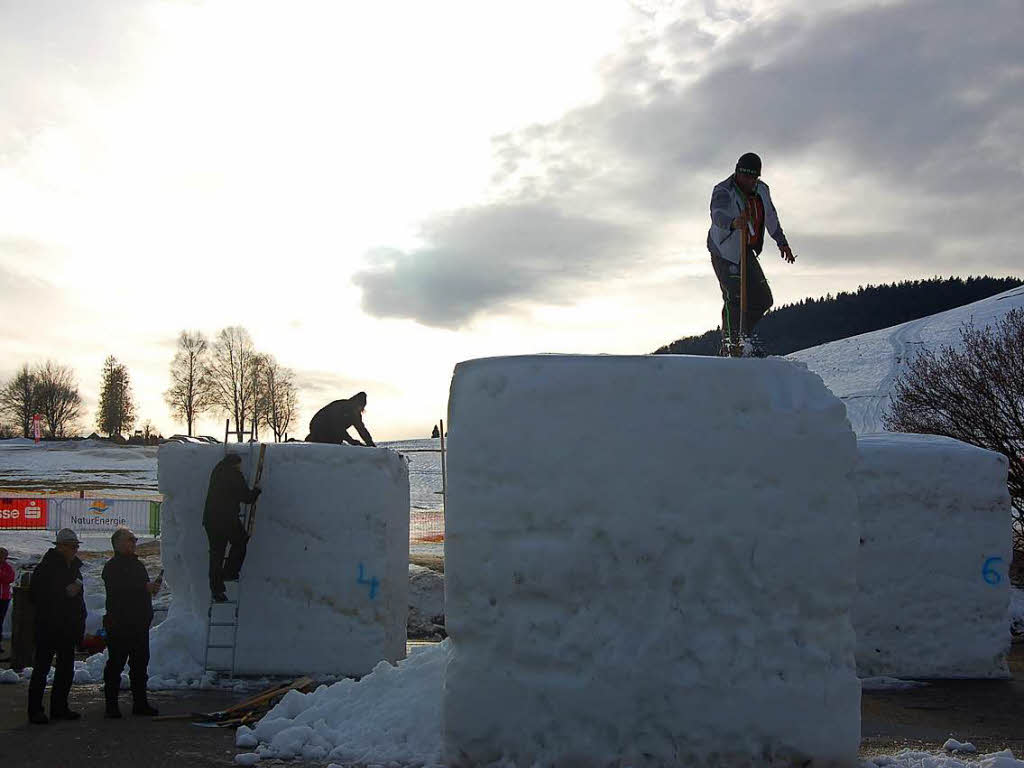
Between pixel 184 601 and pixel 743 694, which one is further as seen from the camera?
pixel 184 601

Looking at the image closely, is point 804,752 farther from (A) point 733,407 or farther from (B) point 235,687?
(B) point 235,687

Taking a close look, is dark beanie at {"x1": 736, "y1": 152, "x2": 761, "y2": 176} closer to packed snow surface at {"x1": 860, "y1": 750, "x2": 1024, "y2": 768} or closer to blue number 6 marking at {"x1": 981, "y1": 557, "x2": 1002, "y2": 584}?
packed snow surface at {"x1": 860, "y1": 750, "x2": 1024, "y2": 768}

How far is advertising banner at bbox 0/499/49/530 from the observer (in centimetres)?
2280

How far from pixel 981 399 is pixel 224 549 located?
654 inches

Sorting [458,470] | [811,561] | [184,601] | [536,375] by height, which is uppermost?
[536,375]

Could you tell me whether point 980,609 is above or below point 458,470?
Result: below

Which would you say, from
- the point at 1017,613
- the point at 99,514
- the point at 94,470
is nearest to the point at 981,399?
the point at 1017,613

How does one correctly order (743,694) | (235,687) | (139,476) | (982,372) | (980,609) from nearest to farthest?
(743,694) → (235,687) → (980,609) → (982,372) → (139,476)

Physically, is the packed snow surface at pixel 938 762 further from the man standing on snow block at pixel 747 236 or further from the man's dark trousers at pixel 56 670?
the man's dark trousers at pixel 56 670

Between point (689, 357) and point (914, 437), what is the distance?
654 cm

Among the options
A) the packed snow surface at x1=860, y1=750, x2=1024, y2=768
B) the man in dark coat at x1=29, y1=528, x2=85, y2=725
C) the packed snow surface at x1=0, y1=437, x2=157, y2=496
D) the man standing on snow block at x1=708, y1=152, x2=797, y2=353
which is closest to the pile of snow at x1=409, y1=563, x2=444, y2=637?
the man in dark coat at x1=29, y1=528, x2=85, y2=725

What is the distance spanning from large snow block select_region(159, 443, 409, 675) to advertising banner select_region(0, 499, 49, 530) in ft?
46.3

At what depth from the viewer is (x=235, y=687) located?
10.1 m

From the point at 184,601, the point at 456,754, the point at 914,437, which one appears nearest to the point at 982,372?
the point at 914,437
